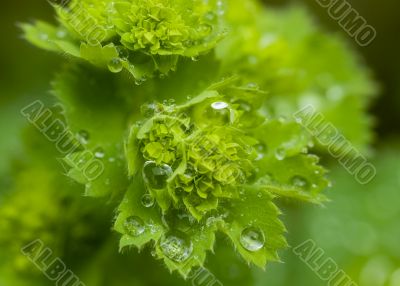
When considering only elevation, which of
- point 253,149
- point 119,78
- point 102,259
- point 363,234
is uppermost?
point 119,78

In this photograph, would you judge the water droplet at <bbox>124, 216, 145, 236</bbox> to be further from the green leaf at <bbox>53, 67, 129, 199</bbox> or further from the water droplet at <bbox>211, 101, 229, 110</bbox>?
the water droplet at <bbox>211, 101, 229, 110</bbox>

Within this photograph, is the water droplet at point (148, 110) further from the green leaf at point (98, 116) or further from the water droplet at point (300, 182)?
the water droplet at point (300, 182)

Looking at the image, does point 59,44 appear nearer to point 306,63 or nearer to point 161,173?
point 161,173

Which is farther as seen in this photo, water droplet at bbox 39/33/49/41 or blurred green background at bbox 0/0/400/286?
blurred green background at bbox 0/0/400/286

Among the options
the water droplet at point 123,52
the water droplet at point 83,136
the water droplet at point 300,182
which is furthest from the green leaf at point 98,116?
the water droplet at point 300,182

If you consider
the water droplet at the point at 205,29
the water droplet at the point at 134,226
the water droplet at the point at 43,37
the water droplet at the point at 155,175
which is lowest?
the water droplet at the point at 134,226

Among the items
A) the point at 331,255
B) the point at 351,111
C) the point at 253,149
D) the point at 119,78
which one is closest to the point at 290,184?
the point at 253,149

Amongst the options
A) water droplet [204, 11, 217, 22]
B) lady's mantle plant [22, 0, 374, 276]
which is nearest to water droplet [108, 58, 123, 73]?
lady's mantle plant [22, 0, 374, 276]
